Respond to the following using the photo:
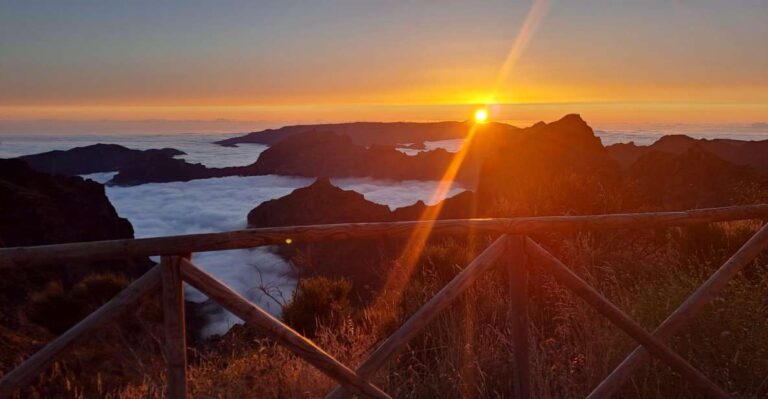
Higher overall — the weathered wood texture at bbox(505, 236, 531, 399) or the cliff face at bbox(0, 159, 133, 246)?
the weathered wood texture at bbox(505, 236, 531, 399)

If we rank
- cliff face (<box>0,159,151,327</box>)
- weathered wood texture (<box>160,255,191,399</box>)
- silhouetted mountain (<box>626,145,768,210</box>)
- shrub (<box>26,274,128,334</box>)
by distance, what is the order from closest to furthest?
weathered wood texture (<box>160,255,191,399</box>) < shrub (<box>26,274,128,334</box>) < silhouetted mountain (<box>626,145,768,210</box>) < cliff face (<box>0,159,151,327</box>)

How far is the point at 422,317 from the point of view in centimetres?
298

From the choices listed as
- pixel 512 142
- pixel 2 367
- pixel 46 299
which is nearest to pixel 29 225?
pixel 46 299

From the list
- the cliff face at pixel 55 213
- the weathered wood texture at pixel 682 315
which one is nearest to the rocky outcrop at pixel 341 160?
the cliff face at pixel 55 213

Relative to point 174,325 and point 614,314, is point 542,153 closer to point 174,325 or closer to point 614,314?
point 614,314

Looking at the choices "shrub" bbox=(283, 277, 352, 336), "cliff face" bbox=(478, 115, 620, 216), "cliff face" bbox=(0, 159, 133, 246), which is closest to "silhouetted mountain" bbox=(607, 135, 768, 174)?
"cliff face" bbox=(478, 115, 620, 216)

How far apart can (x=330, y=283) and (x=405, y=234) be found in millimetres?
7756

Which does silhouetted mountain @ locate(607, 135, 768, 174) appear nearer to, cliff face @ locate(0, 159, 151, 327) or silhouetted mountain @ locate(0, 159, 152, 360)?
silhouetted mountain @ locate(0, 159, 152, 360)

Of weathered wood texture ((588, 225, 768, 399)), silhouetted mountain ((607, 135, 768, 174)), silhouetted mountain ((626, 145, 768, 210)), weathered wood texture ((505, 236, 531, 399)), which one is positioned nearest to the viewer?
weathered wood texture ((505, 236, 531, 399))

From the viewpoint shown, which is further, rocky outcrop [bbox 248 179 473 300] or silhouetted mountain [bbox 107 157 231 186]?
silhouetted mountain [bbox 107 157 231 186]

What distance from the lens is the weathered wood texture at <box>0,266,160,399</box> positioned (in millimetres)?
2500

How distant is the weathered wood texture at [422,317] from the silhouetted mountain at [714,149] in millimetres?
47786

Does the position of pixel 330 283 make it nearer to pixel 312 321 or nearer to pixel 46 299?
pixel 312 321

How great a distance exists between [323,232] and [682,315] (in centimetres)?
220
